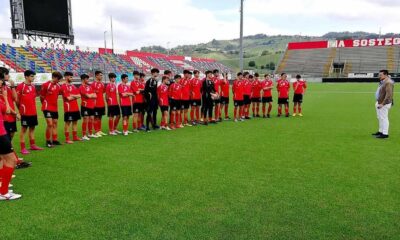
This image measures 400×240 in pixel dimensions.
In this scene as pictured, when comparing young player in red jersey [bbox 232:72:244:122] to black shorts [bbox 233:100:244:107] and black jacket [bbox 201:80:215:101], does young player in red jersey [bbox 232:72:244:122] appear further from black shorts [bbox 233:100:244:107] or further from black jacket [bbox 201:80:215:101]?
black jacket [bbox 201:80:215:101]

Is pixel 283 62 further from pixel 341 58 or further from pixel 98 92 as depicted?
pixel 98 92

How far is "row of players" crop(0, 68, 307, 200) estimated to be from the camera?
7.09 meters

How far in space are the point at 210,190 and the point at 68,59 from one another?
38.0m

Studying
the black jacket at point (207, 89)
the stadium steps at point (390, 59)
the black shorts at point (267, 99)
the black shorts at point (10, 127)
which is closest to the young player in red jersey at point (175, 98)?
the black jacket at point (207, 89)

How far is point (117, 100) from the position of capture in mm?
10461

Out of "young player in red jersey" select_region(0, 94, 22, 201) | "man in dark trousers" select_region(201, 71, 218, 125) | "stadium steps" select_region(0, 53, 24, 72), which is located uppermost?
"stadium steps" select_region(0, 53, 24, 72)

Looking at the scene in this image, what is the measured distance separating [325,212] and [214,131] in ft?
21.2

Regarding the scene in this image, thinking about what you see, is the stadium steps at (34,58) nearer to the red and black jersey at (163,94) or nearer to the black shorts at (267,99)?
the red and black jersey at (163,94)

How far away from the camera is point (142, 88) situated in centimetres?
1084

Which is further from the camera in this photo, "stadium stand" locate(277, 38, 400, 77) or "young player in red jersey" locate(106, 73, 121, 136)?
"stadium stand" locate(277, 38, 400, 77)

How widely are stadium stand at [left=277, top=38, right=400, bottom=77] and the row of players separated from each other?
5268 centimetres

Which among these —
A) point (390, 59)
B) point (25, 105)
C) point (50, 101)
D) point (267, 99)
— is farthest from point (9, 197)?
point (390, 59)

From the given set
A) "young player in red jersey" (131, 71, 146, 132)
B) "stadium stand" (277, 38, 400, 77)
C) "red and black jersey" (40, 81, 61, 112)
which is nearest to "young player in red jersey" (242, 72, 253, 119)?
"young player in red jersey" (131, 71, 146, 132)

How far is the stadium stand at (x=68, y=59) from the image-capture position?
32781 millimetres
